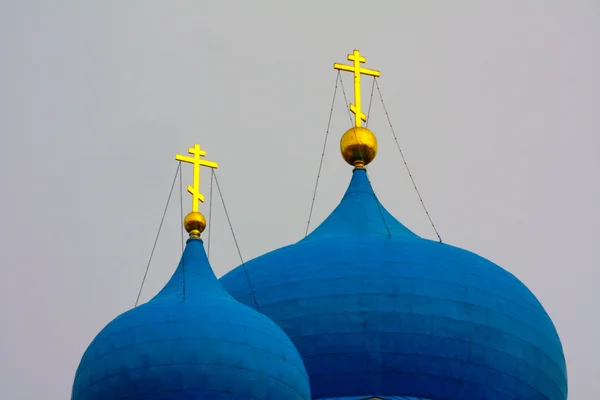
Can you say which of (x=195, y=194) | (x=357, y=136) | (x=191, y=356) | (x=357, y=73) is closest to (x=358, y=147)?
(x=357, y=136)

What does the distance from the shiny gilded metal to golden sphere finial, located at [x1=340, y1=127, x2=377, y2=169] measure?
196 millimetres

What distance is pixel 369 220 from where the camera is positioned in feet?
101

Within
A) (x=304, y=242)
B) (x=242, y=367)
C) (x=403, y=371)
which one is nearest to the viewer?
(x=242, y=367)

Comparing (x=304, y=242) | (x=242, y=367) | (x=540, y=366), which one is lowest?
(x=242, y=367)

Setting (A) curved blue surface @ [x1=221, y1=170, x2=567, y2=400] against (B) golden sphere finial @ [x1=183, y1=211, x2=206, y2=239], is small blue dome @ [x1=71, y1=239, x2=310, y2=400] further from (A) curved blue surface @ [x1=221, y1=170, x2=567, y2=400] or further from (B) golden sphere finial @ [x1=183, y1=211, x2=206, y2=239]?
(B) golden sphere finial @ [x1=183, y1=211, x2=206, y2=239]

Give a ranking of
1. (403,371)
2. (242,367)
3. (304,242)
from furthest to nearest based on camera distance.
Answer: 1. (304,242)
2. (403,371)
3. (242,367)

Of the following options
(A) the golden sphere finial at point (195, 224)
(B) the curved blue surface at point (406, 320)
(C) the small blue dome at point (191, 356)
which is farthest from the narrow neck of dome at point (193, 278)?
(B) the curved blue surface at point (406, 320)

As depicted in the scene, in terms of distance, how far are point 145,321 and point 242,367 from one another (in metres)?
1.40

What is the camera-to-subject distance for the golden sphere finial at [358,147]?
32.2m

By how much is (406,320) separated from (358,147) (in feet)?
14.8

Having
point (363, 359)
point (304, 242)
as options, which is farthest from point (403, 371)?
point (304, 242)

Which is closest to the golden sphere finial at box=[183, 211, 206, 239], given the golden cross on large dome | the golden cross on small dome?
the golden cross on small dome

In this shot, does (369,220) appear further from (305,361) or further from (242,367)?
(242,367)

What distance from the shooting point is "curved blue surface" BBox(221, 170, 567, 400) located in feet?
92.5
